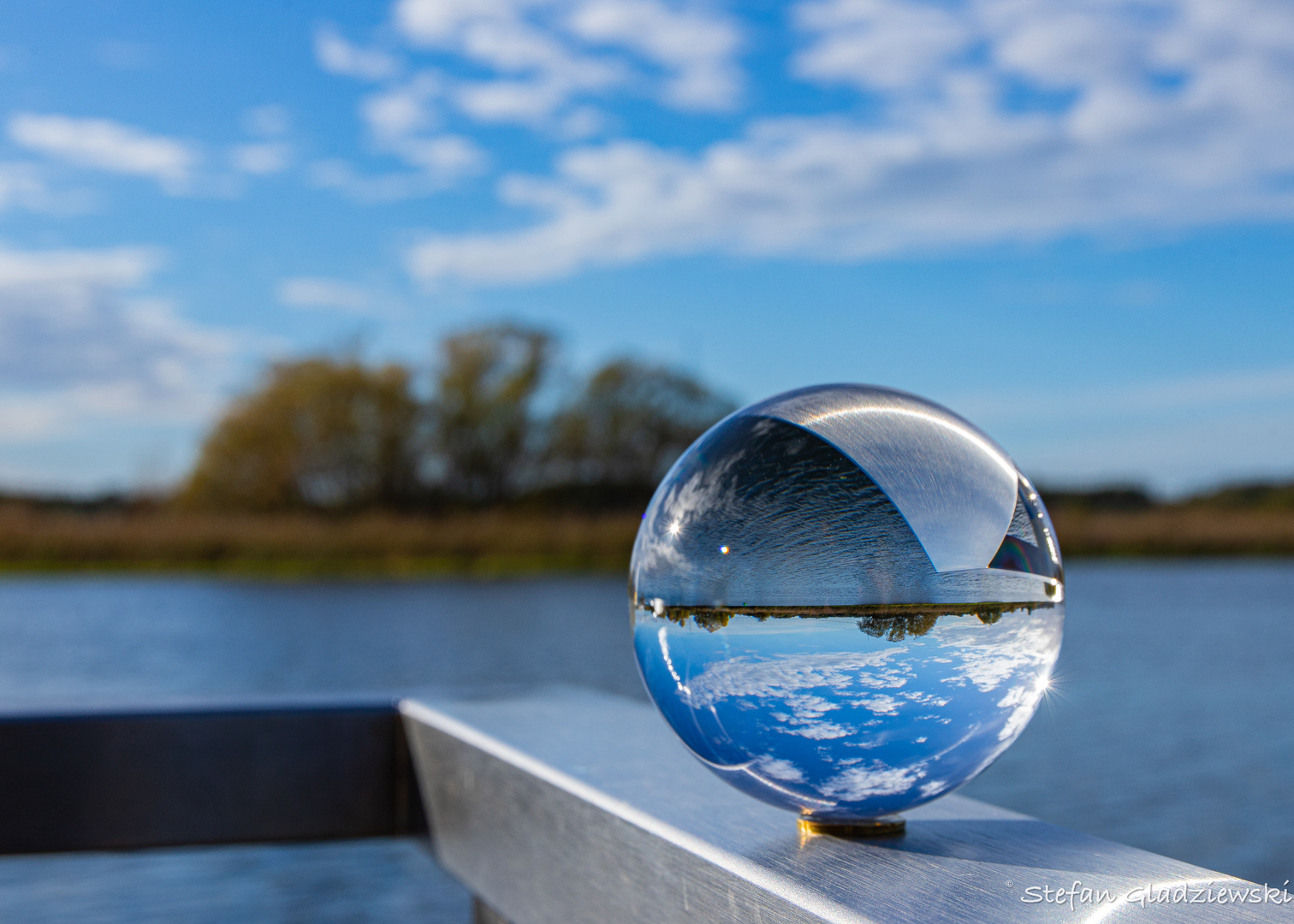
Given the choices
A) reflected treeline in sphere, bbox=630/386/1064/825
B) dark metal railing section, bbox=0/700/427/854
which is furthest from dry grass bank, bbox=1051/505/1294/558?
reflected treeline in sphere, bbox=630/386/1064/825

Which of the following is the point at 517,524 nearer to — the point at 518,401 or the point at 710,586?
the point at 518,401

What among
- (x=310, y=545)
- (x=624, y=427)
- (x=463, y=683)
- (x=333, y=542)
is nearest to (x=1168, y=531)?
(x=624, y=427)

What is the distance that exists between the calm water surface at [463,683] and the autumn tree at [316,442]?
558 centimetres

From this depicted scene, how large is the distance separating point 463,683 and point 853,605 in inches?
354

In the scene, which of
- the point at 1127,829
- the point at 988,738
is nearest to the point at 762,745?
the point at 988,738

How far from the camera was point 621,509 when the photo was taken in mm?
24203

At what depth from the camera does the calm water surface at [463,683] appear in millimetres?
3740

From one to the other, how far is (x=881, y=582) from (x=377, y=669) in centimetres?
975

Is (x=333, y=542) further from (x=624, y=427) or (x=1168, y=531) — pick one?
(x=1168, y=531)

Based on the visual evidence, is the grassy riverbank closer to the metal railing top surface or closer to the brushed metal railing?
the brushed metal railing

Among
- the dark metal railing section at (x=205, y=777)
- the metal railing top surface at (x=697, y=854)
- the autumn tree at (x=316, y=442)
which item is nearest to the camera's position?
the metal railing top surface at (x=697, y=854)

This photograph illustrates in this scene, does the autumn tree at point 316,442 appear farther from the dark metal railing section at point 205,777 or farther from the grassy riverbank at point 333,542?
the dark metal railing section at point 205,777

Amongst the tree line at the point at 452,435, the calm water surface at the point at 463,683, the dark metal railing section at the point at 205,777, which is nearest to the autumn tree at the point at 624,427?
the tree line at the point at 452,435

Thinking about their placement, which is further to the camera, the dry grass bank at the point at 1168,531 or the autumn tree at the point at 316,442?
the autumn tree at the point at 316,442
